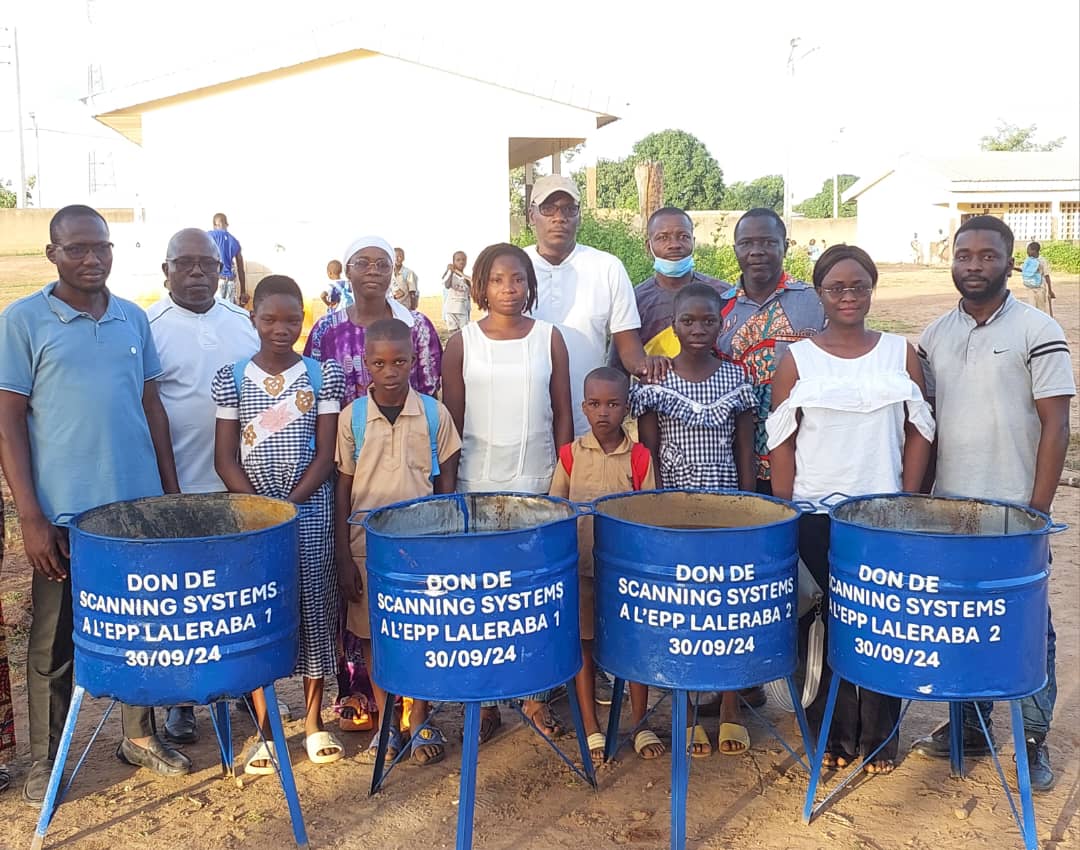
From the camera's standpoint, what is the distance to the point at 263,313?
357cm

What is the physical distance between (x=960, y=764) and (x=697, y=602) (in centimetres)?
140

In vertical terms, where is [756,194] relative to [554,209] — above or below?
above

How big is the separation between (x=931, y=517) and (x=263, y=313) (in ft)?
7.38

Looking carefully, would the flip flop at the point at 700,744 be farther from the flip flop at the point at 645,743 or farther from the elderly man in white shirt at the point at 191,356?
the elderly man in white shirt at the point at 191,356

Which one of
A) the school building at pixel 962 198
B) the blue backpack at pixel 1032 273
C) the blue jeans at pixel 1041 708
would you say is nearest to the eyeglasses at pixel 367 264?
the blue jeans at pixel 1041 708

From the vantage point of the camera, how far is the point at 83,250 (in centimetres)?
334

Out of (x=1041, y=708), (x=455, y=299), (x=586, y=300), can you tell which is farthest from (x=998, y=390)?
(x=455, y=299)

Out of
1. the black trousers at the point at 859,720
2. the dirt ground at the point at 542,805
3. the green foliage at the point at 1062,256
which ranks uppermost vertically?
the green foliage at the point at 1062,256

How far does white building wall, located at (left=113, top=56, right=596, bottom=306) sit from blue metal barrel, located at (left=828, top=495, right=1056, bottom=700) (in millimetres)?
13263

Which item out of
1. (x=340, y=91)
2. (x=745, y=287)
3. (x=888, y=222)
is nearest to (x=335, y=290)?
(x=340, y=91)

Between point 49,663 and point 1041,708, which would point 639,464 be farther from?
point 49,663

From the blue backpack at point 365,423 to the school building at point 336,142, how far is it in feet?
40.1

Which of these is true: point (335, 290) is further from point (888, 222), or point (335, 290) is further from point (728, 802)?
point (888, 222)

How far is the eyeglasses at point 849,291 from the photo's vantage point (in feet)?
11.1
